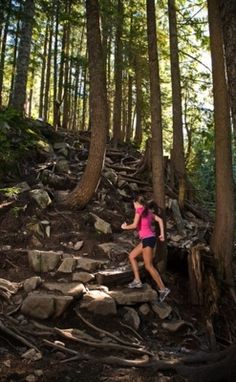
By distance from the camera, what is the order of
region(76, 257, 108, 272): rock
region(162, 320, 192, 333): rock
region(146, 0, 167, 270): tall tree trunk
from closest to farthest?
region(162, 320, 192, 333): rock, region(76, 257, 108, 272): rock, region(146, 0, 167, 270): tall tree trunk

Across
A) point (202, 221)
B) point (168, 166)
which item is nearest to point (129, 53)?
point (168, 166)

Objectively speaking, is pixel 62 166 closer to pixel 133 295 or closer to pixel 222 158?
pixel 222 158

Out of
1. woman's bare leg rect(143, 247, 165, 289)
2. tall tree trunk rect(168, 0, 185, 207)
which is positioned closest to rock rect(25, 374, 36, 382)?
woman's bare leg rect(143, 247, 165, 289)

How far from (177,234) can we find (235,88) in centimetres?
709

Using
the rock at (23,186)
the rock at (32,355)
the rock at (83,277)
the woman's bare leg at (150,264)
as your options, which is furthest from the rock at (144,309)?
the rock at (23,186)

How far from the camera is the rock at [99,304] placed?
7438 mm

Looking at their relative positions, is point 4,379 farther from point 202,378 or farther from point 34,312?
point 202,378

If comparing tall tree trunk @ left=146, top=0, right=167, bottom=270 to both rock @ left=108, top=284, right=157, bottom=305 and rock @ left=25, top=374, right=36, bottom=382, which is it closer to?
rock @ left=108, top=284, right=157, bottom=305

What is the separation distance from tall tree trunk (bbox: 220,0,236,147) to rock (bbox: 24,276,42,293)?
186 inches

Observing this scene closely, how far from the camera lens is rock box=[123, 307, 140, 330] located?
7578 millimetres

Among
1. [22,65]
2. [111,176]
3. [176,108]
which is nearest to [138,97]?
[22,65]

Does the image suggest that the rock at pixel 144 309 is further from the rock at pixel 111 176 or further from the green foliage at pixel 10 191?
the rock at pixel 111 176

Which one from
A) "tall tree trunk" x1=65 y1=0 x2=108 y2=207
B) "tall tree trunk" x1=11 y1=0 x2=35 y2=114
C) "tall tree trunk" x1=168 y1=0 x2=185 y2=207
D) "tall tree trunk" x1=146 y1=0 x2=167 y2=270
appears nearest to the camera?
"tall tree trunk" x1=146 y1=0 x2=167 y2=270

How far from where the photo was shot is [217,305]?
8.91 metres
